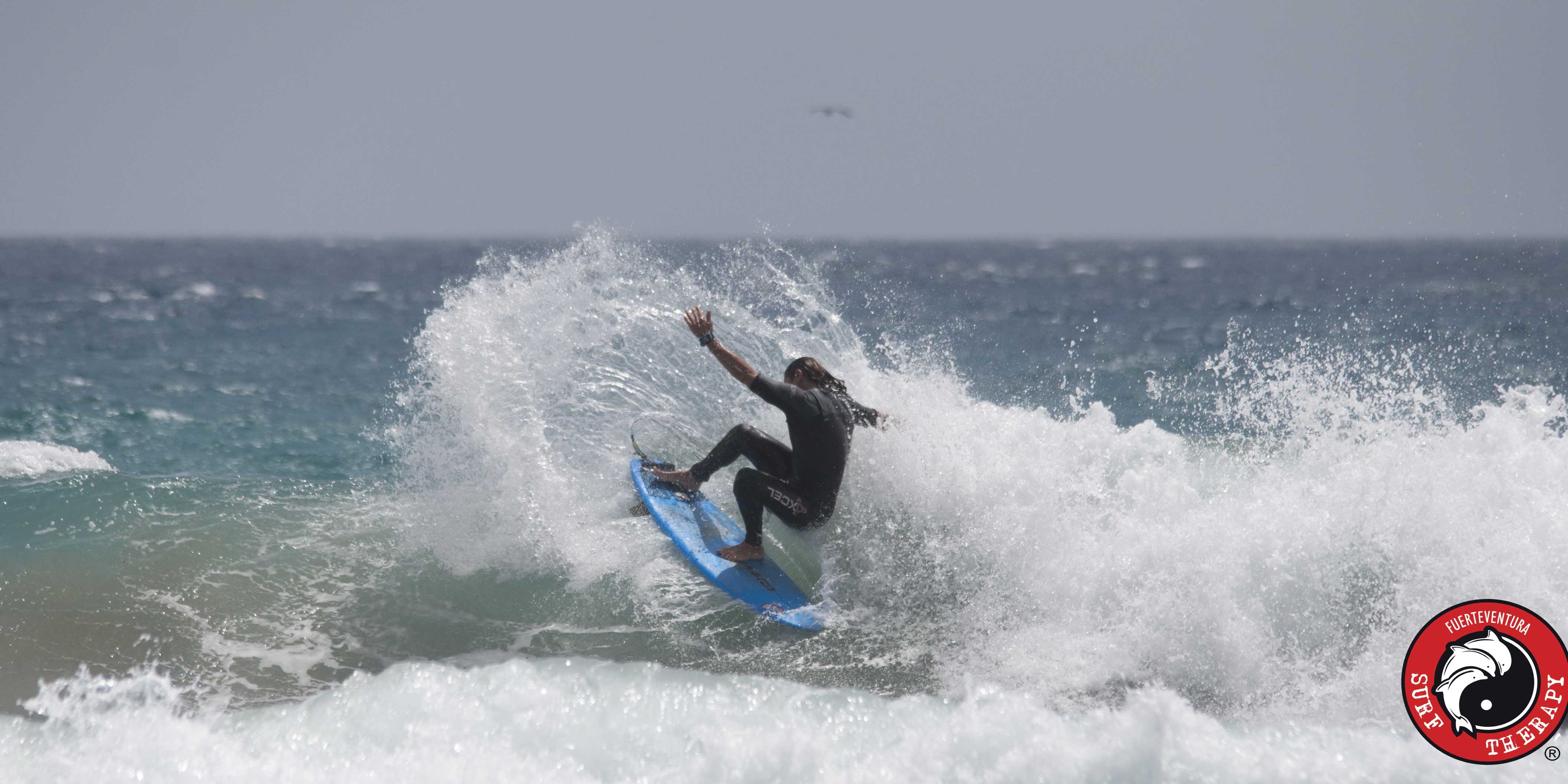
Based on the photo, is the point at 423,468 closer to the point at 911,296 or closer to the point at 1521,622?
the point at 1521,622

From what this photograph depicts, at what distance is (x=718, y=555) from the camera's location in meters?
7.08

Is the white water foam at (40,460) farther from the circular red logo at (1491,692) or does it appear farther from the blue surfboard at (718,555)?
the circular red logo at (1491,692)

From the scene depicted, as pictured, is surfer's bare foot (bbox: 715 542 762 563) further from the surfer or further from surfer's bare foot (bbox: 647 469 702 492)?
surfer's bare foot (bbox: 647 469 702 492)

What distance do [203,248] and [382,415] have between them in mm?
126249

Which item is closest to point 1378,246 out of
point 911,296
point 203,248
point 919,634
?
point 911,296

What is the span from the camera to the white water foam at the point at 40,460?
369 inches

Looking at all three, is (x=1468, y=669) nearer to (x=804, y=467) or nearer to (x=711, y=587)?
(x=804, y=467)

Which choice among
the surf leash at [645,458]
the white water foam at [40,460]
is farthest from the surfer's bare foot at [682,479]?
the white water foam at [40,460]

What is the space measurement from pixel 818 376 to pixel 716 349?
796mm

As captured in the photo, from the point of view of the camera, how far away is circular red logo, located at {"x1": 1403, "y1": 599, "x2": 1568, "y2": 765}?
184 inches

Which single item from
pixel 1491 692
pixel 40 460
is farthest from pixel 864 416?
pixel 40 460

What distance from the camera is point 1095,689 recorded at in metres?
5.71

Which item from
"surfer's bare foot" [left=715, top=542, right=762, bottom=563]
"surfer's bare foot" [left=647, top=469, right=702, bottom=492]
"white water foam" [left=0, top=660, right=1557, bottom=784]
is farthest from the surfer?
"white water foam" [left=0, top=660, right=1557, bottom=784]

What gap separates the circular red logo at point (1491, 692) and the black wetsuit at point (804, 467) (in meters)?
3.47
